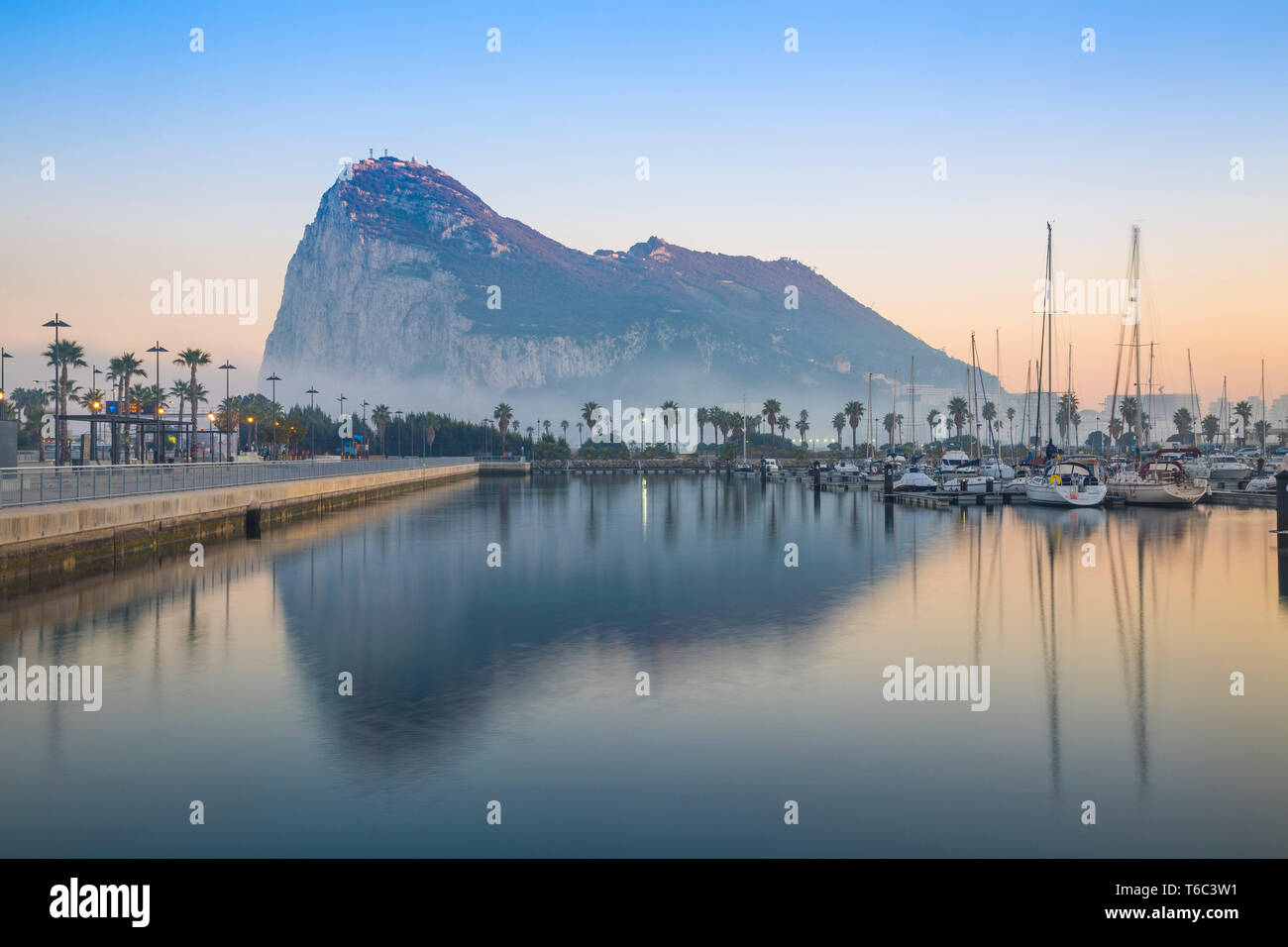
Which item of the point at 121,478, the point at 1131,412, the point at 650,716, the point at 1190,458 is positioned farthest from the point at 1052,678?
the point at 1131,412

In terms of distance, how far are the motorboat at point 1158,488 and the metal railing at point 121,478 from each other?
56735mm

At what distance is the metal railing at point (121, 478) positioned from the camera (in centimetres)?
3161

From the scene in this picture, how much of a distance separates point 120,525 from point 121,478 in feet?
9.51

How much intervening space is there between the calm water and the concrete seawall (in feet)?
7.04

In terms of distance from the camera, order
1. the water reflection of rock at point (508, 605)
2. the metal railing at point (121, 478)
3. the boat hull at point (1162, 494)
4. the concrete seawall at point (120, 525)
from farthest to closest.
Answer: the boat hull at point (1162, 494) → the metal railing at point (121, 478) → the concrete seawall at point (120, 525) → the water reflection of rock at point (508, 605)

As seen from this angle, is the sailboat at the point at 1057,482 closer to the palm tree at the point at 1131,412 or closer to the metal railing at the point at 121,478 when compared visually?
the palm tree at the point at 1131,412

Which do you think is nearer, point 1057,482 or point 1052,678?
point 1052,678

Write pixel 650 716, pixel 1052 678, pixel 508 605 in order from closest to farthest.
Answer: pixel 650 716, pixel 1052 678, pixel 508 605

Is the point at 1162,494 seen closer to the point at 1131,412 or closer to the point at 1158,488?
the point at 1158,488

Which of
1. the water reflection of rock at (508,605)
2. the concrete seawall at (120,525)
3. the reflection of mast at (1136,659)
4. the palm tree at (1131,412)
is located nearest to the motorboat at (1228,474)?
the palm tree at (1131,412)

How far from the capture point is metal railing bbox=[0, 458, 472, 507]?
1244 inches

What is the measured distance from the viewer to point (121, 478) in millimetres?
38812
